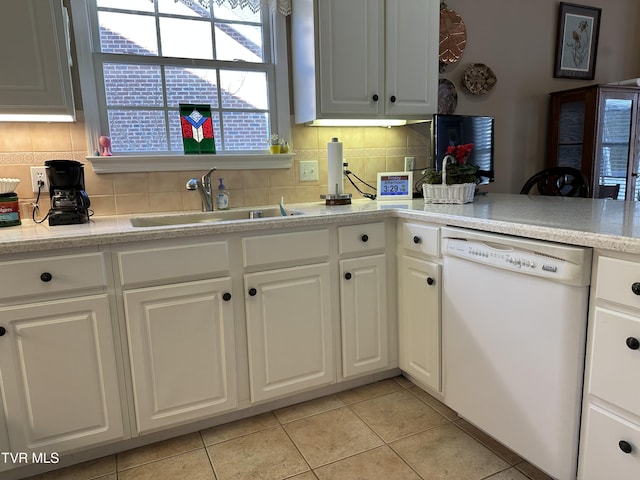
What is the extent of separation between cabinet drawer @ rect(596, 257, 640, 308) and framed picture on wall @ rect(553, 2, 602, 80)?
9.00 feet

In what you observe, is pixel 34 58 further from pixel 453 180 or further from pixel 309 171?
pixel 453 180

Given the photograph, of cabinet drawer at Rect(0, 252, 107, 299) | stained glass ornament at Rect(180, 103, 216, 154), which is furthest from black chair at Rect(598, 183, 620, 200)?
cabinet drawer at Rect(0, 252, 107, 299)

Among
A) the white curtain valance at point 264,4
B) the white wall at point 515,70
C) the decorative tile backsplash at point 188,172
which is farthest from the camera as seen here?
the white wall at point 515,70

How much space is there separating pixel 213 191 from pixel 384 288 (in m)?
1.04

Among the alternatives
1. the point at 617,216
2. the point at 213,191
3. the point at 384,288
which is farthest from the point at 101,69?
the point at 617,216

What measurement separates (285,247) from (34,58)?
1245 millimetres

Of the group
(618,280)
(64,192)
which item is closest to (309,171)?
(64,192)

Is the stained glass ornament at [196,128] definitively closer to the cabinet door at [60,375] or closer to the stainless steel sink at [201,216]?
the stainless steel sink at [201,216]

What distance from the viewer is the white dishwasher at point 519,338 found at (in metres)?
1.33

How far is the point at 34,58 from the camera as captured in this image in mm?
1746

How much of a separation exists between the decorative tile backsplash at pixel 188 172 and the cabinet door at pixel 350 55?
309mm

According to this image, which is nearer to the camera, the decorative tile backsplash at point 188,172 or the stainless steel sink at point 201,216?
the decorative tile backsplash at point 188,172

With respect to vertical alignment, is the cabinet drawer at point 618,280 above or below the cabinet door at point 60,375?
above

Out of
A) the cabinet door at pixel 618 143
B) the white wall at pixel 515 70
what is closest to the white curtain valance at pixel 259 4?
the white wall at pixel 515 70
